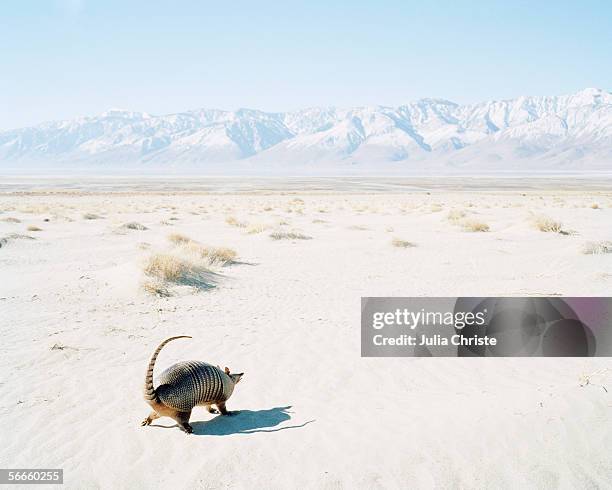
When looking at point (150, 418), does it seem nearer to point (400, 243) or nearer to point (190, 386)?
point (190, 386)

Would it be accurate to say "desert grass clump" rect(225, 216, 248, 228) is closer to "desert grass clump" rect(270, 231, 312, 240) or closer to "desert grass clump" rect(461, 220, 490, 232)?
"desert grass clump" rect(270, 231, 312, 240)

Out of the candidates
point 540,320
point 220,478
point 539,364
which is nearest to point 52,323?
point 220,478

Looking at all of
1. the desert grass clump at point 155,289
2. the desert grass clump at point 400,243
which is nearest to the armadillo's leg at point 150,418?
the desert grass clump at point 155,289

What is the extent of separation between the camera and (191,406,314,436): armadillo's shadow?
496 centimetres

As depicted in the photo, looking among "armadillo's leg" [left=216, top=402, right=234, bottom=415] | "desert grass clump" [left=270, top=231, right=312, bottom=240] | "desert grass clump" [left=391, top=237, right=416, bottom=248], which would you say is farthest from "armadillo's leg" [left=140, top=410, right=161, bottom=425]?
"desert grass clump" [left=270, top=231, right=312, bottom=240]

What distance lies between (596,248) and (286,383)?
39.4 ft

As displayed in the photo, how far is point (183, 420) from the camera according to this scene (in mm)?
4895

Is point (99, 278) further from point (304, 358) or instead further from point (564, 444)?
point (564, 444)

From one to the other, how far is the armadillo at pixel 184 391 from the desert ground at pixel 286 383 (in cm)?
20

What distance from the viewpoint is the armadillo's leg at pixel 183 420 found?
4.86 m

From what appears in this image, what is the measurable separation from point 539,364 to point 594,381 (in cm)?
154

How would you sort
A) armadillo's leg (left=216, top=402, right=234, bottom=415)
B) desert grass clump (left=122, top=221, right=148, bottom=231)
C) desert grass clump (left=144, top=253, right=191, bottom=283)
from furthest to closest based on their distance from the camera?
desert grass clump (left=122, top=221, right=148, bottom=231) < desert grass clump (left=144, top=253, right=191, bottom=283) < armadillo's leg (left=216, top=402, right=234, bottom=415)

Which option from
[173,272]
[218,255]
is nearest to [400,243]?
[218,255]
